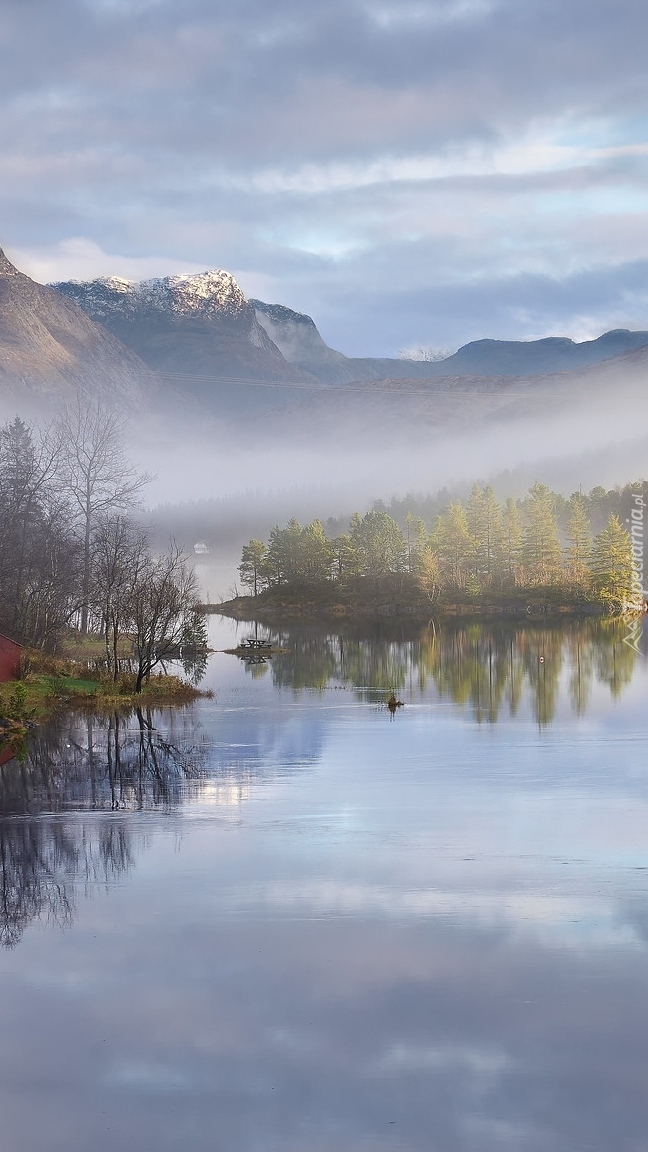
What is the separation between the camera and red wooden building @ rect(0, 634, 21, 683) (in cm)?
4972

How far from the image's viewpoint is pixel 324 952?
17188 mm

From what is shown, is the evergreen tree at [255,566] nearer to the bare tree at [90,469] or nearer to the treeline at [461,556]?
the treeline at [461,556]

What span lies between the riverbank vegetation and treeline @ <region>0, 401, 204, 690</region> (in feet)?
265

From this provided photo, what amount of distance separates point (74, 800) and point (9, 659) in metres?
22.9

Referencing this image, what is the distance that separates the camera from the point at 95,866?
22.0m

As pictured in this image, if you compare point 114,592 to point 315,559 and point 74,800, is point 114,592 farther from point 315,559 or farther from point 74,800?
point 315,559

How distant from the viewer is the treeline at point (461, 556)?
17012cm

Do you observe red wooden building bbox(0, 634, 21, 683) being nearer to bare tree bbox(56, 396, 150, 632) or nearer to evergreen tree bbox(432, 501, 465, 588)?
bare tree bbox(56, 396, 150, 632)

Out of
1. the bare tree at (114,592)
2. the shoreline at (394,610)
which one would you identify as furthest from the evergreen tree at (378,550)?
the bare tree at (114,592)

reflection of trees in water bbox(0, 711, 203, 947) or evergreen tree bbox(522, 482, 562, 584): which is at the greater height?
evergreen tree bbox(522, 482, 562, 584)

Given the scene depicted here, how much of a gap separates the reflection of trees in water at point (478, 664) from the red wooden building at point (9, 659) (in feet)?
48.4

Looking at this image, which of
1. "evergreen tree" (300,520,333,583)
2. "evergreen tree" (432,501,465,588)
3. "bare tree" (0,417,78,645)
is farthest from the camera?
"evergreen tree" (300,520,333,583)

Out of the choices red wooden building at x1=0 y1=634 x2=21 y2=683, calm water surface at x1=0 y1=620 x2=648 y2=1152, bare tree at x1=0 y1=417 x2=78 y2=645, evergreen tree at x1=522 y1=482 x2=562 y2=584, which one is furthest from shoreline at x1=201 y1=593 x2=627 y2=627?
calm water surface at x1=0 y1=620 x2=648 y2=1152

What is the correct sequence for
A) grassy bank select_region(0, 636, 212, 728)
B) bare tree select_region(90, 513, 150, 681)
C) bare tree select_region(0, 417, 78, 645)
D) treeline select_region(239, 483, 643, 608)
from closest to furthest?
grassy bank select_region(0, 636, 212, 728) < bare tree select_region(90, 513, 150, 681) < bare tree select_region(0, 417, 78, 645) < treeline select_region(239, 483, 643, 608)
